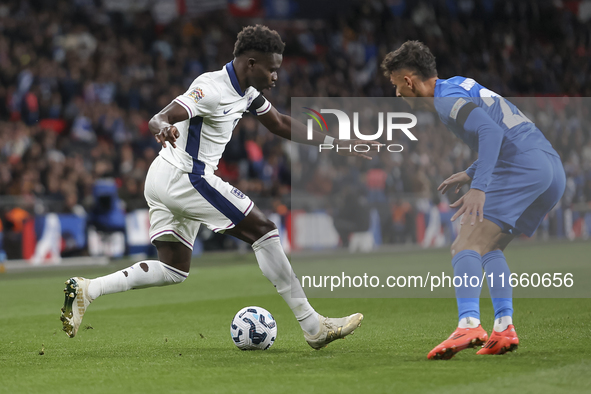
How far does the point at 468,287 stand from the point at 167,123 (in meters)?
2.03

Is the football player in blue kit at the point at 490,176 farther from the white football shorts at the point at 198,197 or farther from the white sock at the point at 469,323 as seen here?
the white football shorts at the point at 198,197

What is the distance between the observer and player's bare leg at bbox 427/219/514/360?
4383mm

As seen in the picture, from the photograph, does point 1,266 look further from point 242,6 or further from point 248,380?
point 242,6

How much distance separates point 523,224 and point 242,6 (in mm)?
19051

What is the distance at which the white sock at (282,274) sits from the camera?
5020mm

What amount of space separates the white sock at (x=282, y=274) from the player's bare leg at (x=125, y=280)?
0.68 meters

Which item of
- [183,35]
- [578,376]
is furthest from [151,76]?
[578,376]

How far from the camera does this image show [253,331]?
5145mm

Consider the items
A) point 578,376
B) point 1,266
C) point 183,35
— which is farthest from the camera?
point 183,35

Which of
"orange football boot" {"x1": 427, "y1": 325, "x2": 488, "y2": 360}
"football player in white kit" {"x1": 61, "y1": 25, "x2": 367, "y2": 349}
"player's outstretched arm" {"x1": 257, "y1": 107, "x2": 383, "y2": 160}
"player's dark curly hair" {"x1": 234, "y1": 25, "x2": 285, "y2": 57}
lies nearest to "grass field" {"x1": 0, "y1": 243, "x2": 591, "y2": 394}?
"orange football boot" {"x1": 427, "y1": 325, "x2": 488, "y2": 360}

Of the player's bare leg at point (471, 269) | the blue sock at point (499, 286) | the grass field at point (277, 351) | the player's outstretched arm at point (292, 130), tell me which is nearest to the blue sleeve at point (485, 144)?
the player's bare leg at point (471, 269)

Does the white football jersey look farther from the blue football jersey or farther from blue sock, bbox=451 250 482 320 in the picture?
blue sock, bbox=451 250 482 320

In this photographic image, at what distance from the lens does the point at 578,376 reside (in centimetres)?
386

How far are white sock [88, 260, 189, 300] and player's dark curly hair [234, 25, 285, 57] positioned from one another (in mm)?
1587
